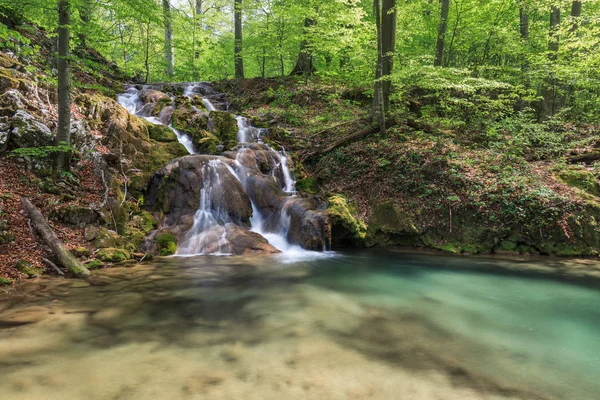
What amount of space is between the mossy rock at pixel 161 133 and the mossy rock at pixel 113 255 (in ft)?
16.5

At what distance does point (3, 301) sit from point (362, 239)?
24.8 feet

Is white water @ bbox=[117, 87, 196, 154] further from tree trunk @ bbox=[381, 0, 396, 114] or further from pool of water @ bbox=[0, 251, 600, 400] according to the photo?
tree trunk @ bbox=[381, 0, 396, 114]

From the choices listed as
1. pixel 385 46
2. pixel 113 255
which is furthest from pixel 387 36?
pixel 113 255

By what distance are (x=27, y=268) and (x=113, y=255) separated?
147 centimetres

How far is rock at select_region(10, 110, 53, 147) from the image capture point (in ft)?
24.2

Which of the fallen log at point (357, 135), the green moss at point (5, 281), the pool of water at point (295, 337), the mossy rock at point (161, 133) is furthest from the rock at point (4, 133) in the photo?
the fallen log at point (357, 135)

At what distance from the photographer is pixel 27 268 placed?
18.5 ft

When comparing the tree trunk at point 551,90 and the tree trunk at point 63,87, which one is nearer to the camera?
the tree trunk at point 63,87

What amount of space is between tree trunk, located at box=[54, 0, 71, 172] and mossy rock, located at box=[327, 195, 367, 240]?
253 inches

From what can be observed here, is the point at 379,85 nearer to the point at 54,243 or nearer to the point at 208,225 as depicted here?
the point at 208,225

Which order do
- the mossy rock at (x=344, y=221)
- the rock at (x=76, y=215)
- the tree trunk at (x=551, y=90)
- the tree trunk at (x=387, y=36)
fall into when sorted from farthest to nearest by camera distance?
the tree trunk at (x=551, y=90) < the tree trunk at (x=387, y=36) < the mossy rock at (x=344, y=221) < the rock at (x=76, y=215)

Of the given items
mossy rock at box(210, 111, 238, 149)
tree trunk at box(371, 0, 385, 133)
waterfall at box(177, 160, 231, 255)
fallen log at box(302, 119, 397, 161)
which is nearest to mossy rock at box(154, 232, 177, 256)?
waterfall at box(177, 160, 231, 255)

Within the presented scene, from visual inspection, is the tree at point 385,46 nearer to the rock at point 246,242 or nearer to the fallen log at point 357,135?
the fallen log at point 357,135

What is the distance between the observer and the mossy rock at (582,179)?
28.4 feet
